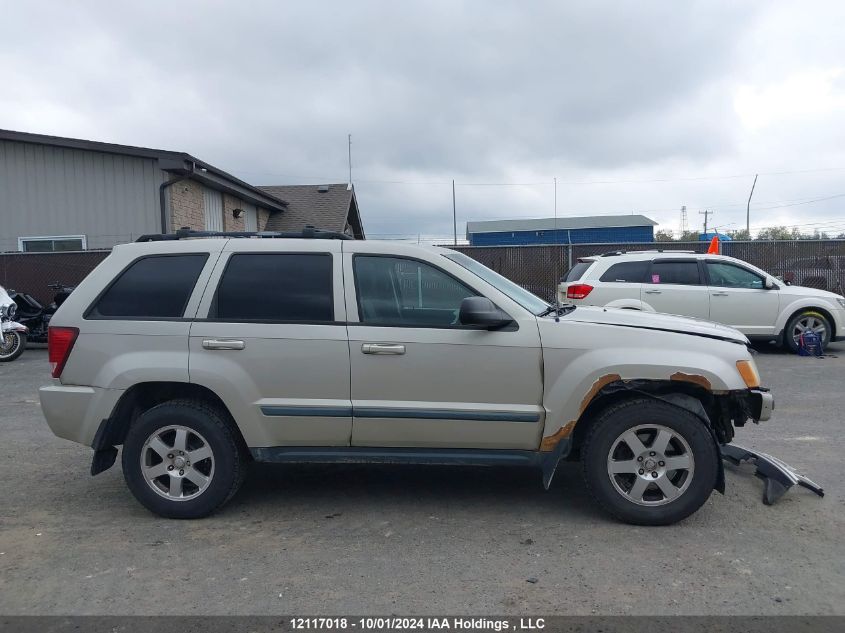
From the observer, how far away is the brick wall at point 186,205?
53.6 ft

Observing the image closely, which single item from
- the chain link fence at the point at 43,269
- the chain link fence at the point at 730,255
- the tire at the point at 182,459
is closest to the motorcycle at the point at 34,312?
the chain link fence at the point at 43,269

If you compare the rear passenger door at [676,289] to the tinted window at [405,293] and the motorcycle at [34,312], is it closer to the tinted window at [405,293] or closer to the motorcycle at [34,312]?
the tinted window at [405,293]

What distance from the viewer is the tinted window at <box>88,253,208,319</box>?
15.2 ft

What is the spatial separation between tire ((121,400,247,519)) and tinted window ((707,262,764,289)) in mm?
9559

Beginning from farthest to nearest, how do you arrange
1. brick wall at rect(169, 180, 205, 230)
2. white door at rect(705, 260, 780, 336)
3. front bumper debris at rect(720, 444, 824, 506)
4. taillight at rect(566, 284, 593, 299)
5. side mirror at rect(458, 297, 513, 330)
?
brick wall at rect(169, 180, 205, 230)
white door at rect(705, 260, 780, 336)
taillight at rect(566, 284, 593, 299)
front bumper debris at rect(720, 444, 824, 506)
side mirror at rect(458, 297, 513, 330)

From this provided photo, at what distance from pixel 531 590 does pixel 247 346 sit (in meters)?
2.23

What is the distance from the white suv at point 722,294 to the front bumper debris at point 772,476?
6.47m

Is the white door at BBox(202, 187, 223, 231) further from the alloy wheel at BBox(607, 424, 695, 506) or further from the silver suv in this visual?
the alloy wheel at BBox(607, 424, 695, 506)

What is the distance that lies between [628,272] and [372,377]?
8194 mm

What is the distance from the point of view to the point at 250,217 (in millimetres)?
21859

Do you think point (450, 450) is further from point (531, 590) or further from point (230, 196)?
point (230, 196)

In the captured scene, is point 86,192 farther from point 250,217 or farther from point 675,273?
point 675,273

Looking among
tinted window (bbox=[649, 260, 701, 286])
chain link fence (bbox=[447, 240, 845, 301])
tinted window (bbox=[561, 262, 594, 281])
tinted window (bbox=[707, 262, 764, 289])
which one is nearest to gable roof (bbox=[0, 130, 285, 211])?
chain link fence (bbox=[447, 240, 845, 301])
